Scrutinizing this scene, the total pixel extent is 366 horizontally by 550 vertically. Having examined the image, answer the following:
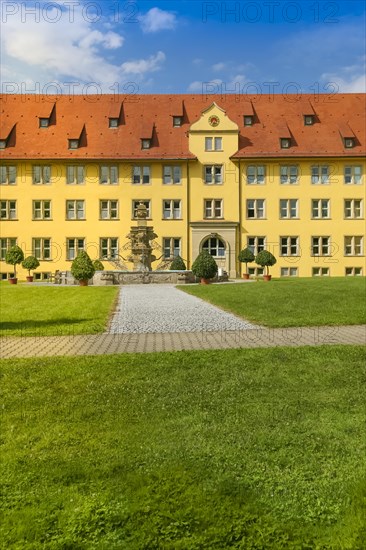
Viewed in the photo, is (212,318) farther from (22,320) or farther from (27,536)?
(27,536)

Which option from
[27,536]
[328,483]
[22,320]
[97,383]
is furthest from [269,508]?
[22,320]

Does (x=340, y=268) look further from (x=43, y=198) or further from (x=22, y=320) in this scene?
(x=22, y=320)

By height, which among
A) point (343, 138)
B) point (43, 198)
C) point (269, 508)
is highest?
point (343, 138)

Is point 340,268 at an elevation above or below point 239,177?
below

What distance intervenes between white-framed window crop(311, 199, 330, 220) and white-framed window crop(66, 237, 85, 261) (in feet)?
65.1

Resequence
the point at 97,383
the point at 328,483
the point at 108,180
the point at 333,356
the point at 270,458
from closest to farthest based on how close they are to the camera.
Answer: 1. the point at 328,483
2. the point at 270,458
3. the point at 97,383
4. the point at 333,356
5. the point at 108,180

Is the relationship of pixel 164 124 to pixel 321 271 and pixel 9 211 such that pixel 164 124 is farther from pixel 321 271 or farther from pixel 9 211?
pixel 321 271

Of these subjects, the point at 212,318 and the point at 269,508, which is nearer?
the point at 269,508

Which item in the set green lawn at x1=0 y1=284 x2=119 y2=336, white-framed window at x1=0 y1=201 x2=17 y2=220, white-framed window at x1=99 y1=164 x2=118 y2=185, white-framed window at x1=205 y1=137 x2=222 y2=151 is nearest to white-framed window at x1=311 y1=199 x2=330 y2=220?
white-framed window at x1=205 y1=137 x2=222 y2=151

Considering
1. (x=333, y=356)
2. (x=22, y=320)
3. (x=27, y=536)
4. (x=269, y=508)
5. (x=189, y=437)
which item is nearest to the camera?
(x=27, y=536)

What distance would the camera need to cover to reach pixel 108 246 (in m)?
44.4

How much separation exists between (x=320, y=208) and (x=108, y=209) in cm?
1811

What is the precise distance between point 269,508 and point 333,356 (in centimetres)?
497

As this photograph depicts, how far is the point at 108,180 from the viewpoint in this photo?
145ft
